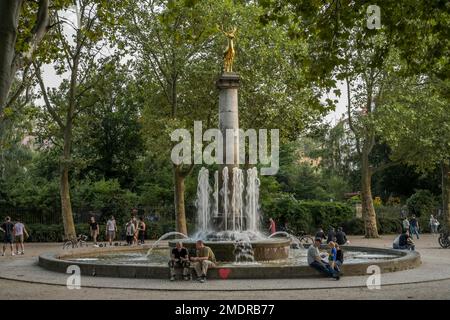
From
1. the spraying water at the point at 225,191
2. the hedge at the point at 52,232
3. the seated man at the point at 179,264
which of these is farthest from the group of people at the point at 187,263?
the hedge at the point at 52,232

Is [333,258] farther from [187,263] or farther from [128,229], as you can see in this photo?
[128,229]

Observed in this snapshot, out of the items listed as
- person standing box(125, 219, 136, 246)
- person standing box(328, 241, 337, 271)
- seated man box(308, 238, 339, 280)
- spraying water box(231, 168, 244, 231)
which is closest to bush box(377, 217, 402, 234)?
person standing box(125, 219, 136, 246)

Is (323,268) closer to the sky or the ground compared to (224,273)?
closer to the sky

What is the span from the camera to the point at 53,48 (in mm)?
20109

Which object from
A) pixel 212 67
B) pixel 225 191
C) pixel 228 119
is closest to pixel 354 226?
pixel 212 67

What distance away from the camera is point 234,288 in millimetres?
14805

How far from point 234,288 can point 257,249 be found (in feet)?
16.5

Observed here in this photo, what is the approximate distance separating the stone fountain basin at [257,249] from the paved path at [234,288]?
120 inches

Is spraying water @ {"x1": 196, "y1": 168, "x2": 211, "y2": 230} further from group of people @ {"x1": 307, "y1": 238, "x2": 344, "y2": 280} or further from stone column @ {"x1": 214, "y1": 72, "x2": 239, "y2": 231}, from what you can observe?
group of people @ {"x1": 307, "y1": 238, "x2": 344, "y2": 280}

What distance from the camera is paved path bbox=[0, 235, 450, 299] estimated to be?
45.1 ft

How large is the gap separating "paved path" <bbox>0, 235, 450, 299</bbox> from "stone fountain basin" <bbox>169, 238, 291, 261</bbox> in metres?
3.04
